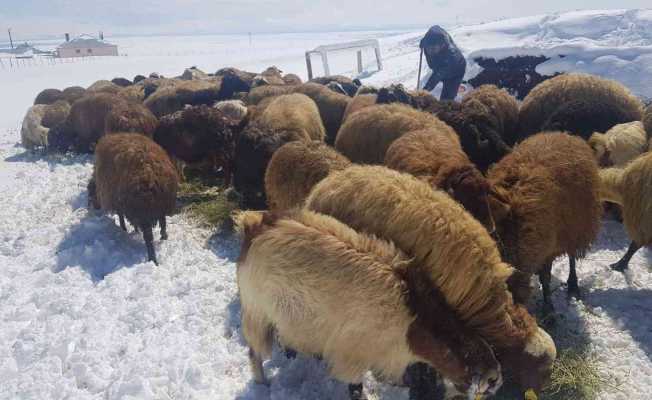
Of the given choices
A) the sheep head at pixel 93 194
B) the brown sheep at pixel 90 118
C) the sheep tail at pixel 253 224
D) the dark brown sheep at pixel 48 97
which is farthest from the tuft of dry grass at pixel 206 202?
the dark brown sheep at pixel 48 97

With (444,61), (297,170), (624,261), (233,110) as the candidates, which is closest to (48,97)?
(233,110)

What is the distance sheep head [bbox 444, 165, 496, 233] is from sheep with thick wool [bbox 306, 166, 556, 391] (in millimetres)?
663

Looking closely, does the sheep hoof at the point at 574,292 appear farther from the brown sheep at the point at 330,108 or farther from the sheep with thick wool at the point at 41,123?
the sheep with thick wool at the point at 41,123

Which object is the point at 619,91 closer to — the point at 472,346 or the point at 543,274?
the point at 543,274

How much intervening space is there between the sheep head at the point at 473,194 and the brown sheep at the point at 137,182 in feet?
12.3

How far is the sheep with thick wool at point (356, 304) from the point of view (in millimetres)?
2799

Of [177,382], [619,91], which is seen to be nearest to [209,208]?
[177,382]

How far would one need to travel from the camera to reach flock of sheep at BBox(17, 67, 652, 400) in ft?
9.38

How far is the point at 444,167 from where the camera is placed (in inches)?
174

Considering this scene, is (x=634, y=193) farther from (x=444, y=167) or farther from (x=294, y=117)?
(x=294, y=117)

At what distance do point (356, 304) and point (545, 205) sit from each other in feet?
7.58

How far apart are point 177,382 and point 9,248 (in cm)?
398

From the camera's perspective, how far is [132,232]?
22.0 feet

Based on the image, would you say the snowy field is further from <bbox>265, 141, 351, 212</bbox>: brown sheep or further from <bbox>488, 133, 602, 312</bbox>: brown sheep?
<bbox>265, 141, 351, 212</bbox>: brown sheep
